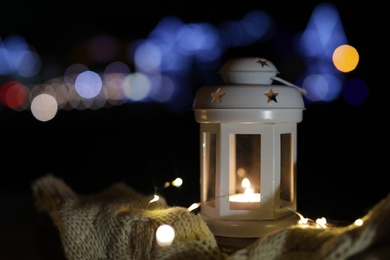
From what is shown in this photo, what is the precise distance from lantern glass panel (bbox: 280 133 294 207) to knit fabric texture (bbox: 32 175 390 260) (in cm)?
27

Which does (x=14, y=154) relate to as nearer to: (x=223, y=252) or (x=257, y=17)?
(x=257, y=17)

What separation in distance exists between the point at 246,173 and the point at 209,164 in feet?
0.27

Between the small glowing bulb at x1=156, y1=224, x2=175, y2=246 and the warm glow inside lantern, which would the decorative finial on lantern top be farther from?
the small glowing bulb at x1=156, y1=224, x2=175, y2=246

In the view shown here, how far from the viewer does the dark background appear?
287 cm

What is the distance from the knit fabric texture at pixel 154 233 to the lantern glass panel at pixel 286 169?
0.88 feet

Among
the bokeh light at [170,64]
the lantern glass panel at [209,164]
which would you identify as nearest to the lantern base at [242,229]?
the lantern glass panel at [209,164]

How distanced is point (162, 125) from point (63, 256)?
5.02 m

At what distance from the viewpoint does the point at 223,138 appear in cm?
112

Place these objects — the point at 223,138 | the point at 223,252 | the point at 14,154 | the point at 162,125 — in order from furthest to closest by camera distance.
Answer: the point at 162,125, the point at 14,154, the point at 223,138, the point at 223,252

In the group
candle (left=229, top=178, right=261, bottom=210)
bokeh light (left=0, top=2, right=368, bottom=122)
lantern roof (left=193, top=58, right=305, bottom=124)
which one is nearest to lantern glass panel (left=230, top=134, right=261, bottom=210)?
candle (left=229, top=178, right=261, bottom=210)

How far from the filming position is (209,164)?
4.00 ft

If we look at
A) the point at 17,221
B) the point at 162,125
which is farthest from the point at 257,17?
the point at 17,221

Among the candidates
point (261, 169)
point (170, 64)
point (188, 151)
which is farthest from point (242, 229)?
point (170, 64)

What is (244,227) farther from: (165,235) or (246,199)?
(165,235)
